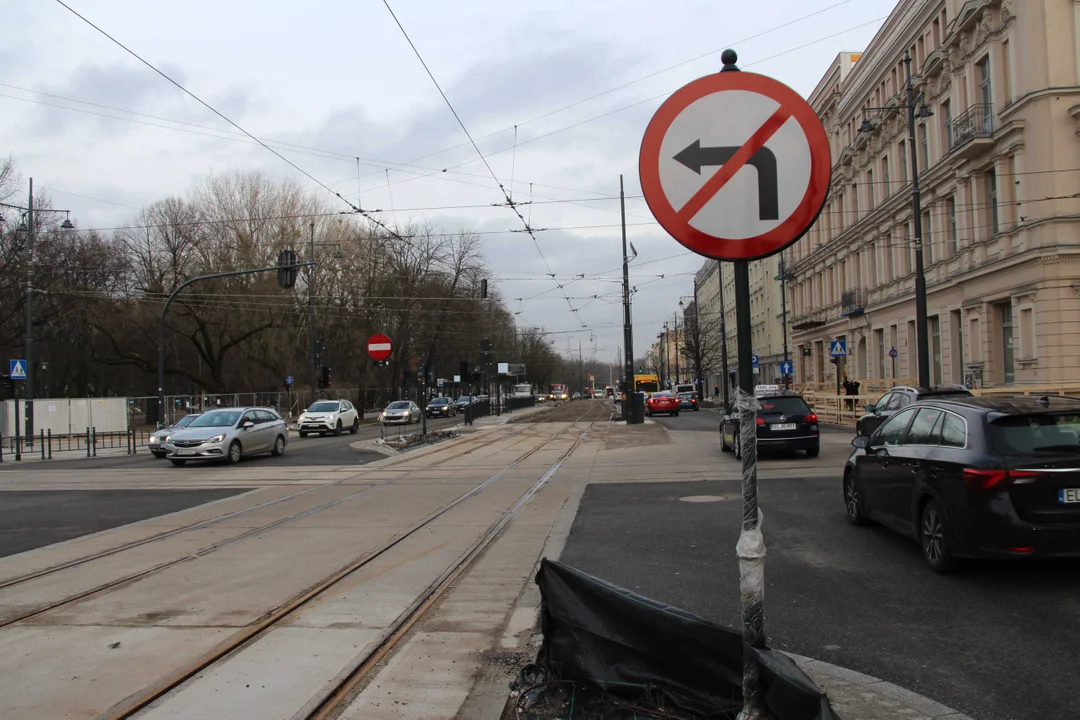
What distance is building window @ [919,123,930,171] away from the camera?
3503 cm

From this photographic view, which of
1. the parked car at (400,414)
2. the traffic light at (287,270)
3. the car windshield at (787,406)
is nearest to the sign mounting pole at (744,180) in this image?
the car windshield at (787,406)

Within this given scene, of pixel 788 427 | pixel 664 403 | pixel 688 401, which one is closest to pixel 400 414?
pixel 664 403

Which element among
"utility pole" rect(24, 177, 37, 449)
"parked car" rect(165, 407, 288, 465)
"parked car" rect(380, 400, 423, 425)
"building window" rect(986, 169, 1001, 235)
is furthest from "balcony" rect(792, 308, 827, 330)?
"utility pole" rect(24, 177, 37, 449)

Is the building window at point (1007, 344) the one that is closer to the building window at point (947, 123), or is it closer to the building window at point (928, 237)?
the building window at point (928, 237)

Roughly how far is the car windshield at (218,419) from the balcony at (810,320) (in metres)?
39.1

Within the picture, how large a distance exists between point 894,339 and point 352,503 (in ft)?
111

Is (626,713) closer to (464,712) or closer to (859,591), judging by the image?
(464,712)

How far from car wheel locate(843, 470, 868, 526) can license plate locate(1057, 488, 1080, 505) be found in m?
2.85

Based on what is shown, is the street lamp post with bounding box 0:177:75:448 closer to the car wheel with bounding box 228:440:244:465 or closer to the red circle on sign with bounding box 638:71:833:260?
the car wheel with bounding box 228:440:244:465

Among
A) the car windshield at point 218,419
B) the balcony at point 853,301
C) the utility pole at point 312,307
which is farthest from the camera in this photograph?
the balcony at point 853,301

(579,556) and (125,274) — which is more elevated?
(125,274)

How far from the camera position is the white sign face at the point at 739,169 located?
10.4 feet

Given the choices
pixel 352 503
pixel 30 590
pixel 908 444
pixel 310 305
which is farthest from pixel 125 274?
pixel 908 444

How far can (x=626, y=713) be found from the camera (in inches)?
145
